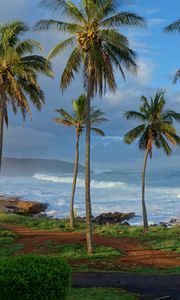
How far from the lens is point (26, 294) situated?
8227 mm

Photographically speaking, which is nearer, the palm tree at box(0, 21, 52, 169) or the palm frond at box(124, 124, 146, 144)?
the palm tree at box(0, 21, 52, 169)

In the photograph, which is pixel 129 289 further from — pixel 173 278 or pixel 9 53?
pixel 9 53

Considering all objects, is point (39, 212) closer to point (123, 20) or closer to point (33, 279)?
point (123, 20)

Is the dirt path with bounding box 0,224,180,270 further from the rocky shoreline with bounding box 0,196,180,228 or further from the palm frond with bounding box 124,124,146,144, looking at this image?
the rocky shoreline with bounding box 0,196,180,228

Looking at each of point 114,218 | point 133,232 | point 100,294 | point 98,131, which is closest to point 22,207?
point 114,218

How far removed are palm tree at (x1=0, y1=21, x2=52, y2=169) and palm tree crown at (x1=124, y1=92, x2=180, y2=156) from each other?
7401mm

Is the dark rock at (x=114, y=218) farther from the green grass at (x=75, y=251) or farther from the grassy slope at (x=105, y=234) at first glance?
the green grass at (x=75, y=251)

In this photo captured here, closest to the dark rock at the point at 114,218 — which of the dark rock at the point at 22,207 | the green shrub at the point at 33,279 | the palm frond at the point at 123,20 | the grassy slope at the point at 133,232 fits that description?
the dark rock at the point at 22,207

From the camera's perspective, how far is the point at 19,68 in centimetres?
2464

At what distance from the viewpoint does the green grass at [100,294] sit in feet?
39.2

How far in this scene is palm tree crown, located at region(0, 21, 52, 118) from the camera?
2500 centimetres

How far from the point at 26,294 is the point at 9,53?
1743cm

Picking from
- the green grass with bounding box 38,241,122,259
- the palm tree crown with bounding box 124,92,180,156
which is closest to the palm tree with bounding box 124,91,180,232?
the palm tree crown with bounding box 124,92,180,156

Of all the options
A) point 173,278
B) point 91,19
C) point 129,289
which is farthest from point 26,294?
point 91,19
